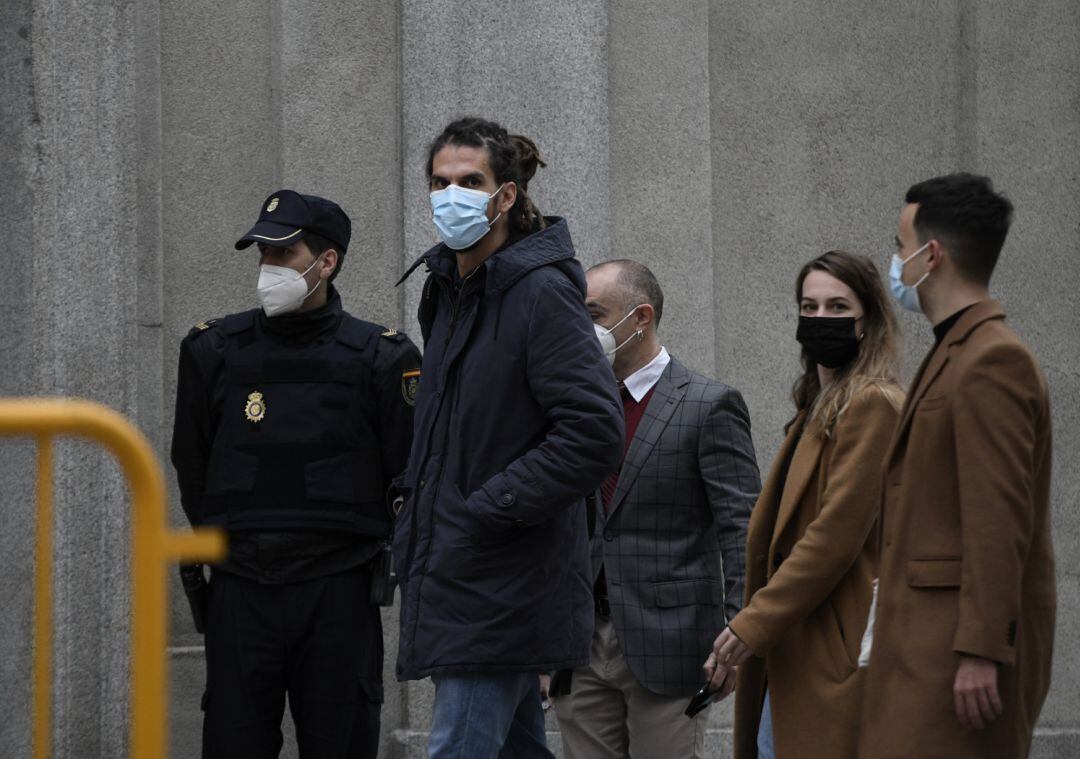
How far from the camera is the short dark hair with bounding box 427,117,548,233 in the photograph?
15.1ft

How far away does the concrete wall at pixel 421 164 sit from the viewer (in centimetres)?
598

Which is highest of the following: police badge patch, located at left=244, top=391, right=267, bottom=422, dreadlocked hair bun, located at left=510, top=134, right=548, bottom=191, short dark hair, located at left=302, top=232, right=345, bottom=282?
dreadlocked hair bun, located at left=510, top=134, right=548, bottom=191

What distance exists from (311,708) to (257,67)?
2931 millimetres

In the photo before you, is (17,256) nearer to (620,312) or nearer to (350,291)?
(350,291)

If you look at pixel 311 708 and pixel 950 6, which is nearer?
pixel 311 708

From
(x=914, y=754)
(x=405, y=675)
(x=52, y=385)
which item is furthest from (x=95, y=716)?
(x=914, y=754)

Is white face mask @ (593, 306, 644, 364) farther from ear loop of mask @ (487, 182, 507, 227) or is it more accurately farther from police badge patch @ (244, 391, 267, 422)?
police badge patch @ (244, 391, 267, 422)

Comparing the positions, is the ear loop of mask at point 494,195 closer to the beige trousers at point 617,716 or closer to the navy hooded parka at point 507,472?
the navy hooded parka at point 507,472

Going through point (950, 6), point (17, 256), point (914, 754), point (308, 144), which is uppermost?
point (950, 6)

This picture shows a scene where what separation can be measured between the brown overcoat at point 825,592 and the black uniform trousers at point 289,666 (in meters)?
1.37

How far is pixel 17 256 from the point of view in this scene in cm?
593

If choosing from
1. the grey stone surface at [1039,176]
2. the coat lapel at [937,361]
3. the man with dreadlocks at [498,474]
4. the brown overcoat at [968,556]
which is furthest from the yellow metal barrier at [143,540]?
the grey stone surface at [1039,176]

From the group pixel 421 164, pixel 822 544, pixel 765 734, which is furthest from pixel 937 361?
pixel 421 164

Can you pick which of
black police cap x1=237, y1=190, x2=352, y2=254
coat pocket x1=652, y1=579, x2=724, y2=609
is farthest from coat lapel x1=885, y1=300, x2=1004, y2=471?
black police cap x1=237, y1=190, x2=352, y2=254
